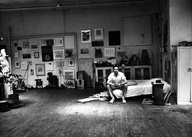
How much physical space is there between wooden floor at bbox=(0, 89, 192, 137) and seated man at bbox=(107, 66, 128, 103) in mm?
279

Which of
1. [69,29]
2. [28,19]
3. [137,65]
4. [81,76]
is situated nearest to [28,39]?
[28,19]

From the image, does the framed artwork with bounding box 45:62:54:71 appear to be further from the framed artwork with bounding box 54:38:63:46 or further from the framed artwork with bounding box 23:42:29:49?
the framed artwork with bounding box 23:42:29:49

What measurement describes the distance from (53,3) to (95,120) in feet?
23.2

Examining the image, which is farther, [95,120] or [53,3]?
[53,3]

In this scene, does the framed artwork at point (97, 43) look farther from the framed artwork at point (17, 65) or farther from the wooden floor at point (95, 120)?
the framed artwork at point (17, 65)

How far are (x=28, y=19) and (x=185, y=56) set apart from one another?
797 centimetres

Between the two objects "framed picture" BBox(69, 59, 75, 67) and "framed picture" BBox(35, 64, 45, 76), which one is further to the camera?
"framed picture" BBox(35, 64, 45, 76)

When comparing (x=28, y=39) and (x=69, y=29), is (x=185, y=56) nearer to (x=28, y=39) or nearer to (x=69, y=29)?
(x=69, y=29)

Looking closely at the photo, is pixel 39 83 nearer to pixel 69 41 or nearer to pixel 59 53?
pixel 59 53

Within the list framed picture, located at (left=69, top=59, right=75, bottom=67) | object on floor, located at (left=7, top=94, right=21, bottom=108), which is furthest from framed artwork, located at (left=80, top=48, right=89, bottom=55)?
object on floor, located at (left=7, top=94, right=21, bottom=108)

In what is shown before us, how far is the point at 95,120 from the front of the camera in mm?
5609

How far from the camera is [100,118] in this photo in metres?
5.75

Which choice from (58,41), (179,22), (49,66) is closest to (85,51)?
(58,41)

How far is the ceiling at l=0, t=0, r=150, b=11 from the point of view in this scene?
31.9 ft
